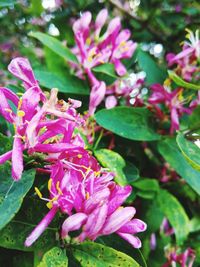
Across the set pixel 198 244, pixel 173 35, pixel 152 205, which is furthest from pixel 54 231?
pixel 173 35

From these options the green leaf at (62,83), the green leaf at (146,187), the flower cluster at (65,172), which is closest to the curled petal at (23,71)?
the flower cluster at (65,172)

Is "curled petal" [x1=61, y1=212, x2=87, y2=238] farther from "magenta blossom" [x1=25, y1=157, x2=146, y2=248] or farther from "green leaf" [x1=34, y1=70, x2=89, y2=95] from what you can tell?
"green leaf" [x1=34, y1=70, x2=89, y2=95]

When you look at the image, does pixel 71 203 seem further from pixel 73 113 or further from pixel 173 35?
pixel 173 35

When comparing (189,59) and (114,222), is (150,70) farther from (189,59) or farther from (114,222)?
(114,222)

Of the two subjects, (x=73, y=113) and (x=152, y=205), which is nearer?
(x=73, y=113)

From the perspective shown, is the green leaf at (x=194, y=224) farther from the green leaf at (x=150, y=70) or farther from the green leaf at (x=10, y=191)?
the green leaf at (x=10, y=191)

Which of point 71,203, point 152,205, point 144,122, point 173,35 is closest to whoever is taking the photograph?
point 71,203

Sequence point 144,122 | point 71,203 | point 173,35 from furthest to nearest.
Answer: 1. point 173,35
2. point 144,122
3. point 71,203
